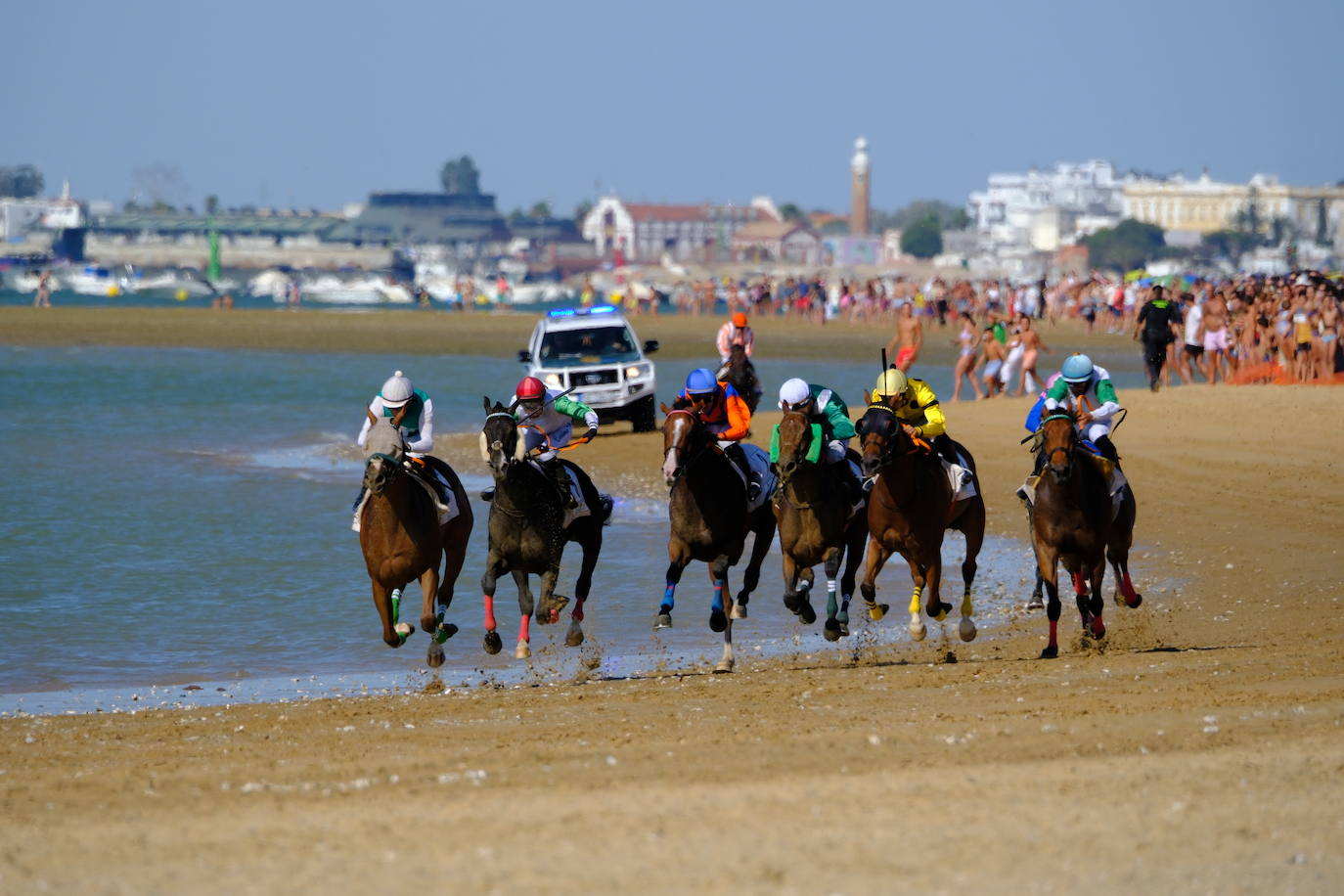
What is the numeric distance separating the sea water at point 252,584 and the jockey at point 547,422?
1476 millimetres

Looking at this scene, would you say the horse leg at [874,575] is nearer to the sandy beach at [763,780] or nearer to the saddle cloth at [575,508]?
the sandy beach at [763,780]

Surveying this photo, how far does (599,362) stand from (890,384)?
1483 cm

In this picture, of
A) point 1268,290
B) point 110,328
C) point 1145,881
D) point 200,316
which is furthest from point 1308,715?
point 200,316

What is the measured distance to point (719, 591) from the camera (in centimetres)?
Answer: 1333

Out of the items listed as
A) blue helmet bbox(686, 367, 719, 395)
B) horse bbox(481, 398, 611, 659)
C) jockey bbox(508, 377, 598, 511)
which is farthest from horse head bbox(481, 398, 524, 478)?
blue helmet bbox(686, 367, 719, 395)

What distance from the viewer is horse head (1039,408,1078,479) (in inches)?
501

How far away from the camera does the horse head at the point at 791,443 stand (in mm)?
13102

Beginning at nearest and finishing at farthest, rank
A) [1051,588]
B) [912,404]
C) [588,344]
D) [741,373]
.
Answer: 1. [1051,588]
2. [912,404]
3. [741,373]
4. [588,344]

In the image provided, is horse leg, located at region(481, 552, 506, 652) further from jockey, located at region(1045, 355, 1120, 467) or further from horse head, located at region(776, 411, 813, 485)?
jockey, located at region(1045, 355, 1120, 467)

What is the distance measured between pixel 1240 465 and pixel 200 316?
57.5 meters

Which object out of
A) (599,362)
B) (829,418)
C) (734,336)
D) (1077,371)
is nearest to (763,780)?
(829,418)

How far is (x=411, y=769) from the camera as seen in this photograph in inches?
350

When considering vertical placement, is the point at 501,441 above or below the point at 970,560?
above

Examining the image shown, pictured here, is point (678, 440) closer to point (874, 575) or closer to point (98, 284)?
point (874, 575)
